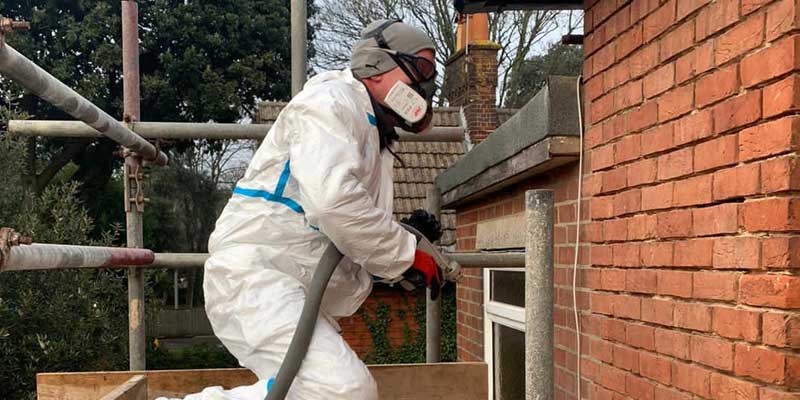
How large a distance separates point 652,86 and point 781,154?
2.18ft

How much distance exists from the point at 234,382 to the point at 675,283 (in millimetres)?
2007

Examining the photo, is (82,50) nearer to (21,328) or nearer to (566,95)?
(21,328)

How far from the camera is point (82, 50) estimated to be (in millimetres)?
15523

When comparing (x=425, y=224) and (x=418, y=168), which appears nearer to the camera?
(x=425, y=224)

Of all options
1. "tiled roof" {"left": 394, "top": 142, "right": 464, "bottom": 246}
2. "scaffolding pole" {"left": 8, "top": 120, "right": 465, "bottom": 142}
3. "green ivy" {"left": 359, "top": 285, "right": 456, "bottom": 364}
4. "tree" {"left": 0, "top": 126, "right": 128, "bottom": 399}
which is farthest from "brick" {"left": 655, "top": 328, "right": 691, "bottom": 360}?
"green ivy" {"left": 359, "top": 285, "right": 456, "bottom": 364}

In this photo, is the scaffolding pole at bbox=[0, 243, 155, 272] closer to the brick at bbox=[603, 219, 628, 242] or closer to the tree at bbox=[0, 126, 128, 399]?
the brick at bbox=[603, 219, 628, 242]

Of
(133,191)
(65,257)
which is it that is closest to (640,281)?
(65,257)

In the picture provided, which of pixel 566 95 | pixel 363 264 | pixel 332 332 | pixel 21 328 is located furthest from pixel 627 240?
pixel 21 328

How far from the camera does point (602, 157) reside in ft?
8.24

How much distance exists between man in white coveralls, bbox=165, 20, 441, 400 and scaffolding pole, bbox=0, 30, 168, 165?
2.40 ft

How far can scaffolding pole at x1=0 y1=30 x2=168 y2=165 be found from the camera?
2078mm

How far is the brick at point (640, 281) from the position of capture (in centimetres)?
211

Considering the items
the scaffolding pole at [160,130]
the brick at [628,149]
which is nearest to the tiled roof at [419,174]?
the scaffolding pole at [160,130]

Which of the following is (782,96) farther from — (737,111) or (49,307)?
(49,307)
